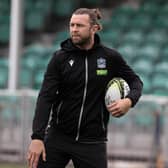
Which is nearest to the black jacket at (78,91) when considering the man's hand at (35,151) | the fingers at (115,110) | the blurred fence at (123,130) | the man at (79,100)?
the man at (79,100)

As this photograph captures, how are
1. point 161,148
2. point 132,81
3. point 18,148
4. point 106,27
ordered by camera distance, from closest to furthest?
point 132,81, point 161,148, point 18,148, point 106,27

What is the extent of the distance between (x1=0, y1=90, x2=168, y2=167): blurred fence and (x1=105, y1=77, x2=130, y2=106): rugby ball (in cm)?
548

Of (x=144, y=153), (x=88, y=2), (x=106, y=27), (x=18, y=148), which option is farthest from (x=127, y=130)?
(x=88, y=2)

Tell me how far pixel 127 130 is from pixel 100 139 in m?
5.95

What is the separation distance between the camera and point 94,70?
635 centimetres

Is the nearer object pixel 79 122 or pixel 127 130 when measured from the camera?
pixel 79 122

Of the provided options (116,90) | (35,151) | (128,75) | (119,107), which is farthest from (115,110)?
(35,151)

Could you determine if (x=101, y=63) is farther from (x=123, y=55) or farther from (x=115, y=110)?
(x=123, y=55)

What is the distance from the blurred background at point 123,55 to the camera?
40.1 feet

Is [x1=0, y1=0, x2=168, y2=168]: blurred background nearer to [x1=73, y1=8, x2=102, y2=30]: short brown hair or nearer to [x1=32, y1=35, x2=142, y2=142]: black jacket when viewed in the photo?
[x1=32, y1=35, x2=142, y2=142]: black jacket

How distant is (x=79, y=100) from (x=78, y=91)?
7 cm

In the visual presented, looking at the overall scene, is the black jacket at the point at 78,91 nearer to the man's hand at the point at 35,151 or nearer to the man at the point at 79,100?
the man at the point at 79,100

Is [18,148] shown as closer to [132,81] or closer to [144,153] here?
[144,153]

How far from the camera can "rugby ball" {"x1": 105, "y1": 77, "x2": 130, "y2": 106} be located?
630 cm
